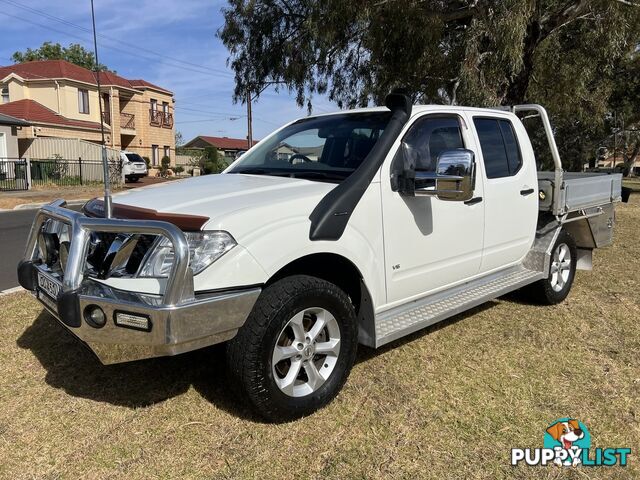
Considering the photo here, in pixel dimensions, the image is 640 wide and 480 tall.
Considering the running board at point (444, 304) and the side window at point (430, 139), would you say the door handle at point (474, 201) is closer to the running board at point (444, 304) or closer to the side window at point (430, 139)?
the side window at point (430, 139)

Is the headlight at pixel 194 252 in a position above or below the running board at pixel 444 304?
above

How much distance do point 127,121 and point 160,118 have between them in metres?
3.51

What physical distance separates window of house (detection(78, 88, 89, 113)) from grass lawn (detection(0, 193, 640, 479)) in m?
36.3

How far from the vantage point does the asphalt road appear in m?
6.65

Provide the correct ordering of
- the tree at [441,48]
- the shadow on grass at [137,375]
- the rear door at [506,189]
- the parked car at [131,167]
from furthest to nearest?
the parked car at [131,167] → the tree at [441,48] → the rear door at [506,189] → the shadow on grass at [137,375]

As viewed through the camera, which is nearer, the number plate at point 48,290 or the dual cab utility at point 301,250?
the dual cab utility at point 301,250

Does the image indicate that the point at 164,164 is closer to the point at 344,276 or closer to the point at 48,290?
the point at 48,290

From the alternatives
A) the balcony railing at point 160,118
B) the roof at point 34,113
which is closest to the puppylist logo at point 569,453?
the roof at point 34,113

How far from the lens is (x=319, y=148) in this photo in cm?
398

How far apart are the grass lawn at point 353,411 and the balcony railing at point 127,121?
36.7 meters

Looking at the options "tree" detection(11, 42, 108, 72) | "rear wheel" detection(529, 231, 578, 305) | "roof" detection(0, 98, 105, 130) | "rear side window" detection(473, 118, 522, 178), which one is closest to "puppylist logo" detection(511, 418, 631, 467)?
"rear side window" detection(473, 118, 522, 178)

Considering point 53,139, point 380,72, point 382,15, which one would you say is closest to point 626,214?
point 380,72

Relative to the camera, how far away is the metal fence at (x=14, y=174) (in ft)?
71.5

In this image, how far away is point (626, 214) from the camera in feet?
44.1
